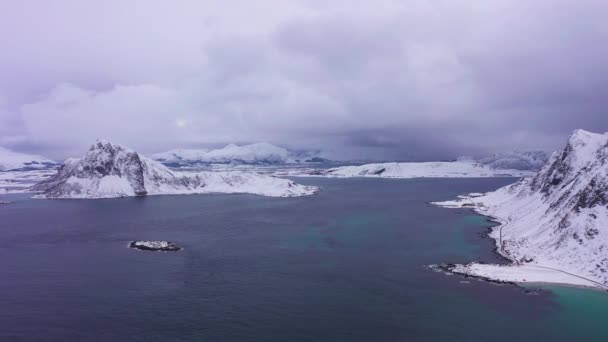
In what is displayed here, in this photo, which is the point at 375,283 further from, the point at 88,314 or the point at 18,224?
the point at 18,224

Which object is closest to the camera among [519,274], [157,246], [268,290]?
[268,290]

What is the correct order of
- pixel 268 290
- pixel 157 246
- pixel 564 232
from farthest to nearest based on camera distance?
pixel 157 246
pixel 564 232
pixel 268 290

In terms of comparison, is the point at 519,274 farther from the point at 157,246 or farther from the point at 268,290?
the point at 157,246

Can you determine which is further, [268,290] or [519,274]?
[519,274]

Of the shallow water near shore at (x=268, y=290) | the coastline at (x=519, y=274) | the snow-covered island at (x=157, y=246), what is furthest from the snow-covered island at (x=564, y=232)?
the snow-covered island at (x=157, y=246)

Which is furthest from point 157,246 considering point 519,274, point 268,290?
→ point 519,274

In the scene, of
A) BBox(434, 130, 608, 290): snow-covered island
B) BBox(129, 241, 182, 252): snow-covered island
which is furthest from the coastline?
BBox(129, 241, 182, 252): snow-covered island
